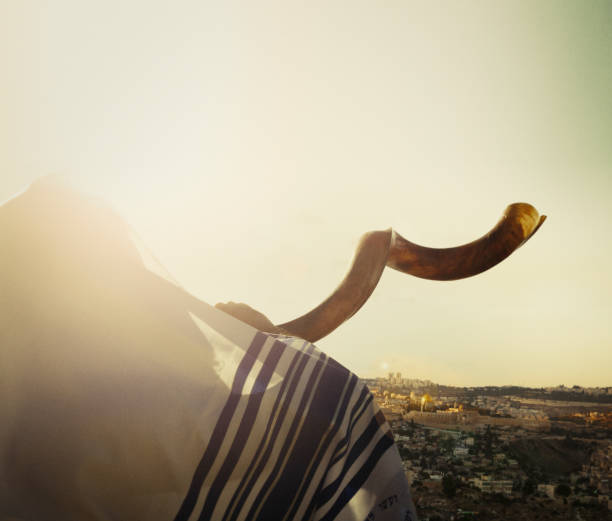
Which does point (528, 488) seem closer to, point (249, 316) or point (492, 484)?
point (492, 484)

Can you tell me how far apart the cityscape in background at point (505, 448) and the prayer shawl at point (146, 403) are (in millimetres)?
4075

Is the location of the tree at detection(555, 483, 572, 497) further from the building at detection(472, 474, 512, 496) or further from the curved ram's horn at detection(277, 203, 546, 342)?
the curved ram's horn at detection(277, 203, 546, 342)

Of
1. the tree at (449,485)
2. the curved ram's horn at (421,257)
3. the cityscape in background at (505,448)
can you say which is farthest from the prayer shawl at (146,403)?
the tree at (449,485)

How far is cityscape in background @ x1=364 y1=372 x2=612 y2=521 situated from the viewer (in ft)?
17.2

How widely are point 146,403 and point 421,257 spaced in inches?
23.3

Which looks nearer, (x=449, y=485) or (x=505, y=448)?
(x=505, y=448)

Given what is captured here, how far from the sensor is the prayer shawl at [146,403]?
0.41 meters

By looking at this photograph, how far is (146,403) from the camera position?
44cm

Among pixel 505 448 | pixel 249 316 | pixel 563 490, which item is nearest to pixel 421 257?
pixel 249 316

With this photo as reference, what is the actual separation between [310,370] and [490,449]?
6.67 m

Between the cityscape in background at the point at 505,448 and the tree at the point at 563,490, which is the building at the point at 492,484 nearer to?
the cityscape in background at the point at 505,448

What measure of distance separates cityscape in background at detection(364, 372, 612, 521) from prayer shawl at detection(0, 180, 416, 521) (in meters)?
4.08

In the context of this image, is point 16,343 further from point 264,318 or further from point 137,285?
point 264,318

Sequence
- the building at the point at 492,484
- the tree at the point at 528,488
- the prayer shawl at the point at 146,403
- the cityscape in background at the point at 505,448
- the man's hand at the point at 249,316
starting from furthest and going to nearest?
1. the tree at the point at 528,488
2. the building at the point at 492,484
3. the cityscape in background at the point at 505,448
4. the man's hand at the point at 249,316
5. the prayer shawl at the point at 146,403
